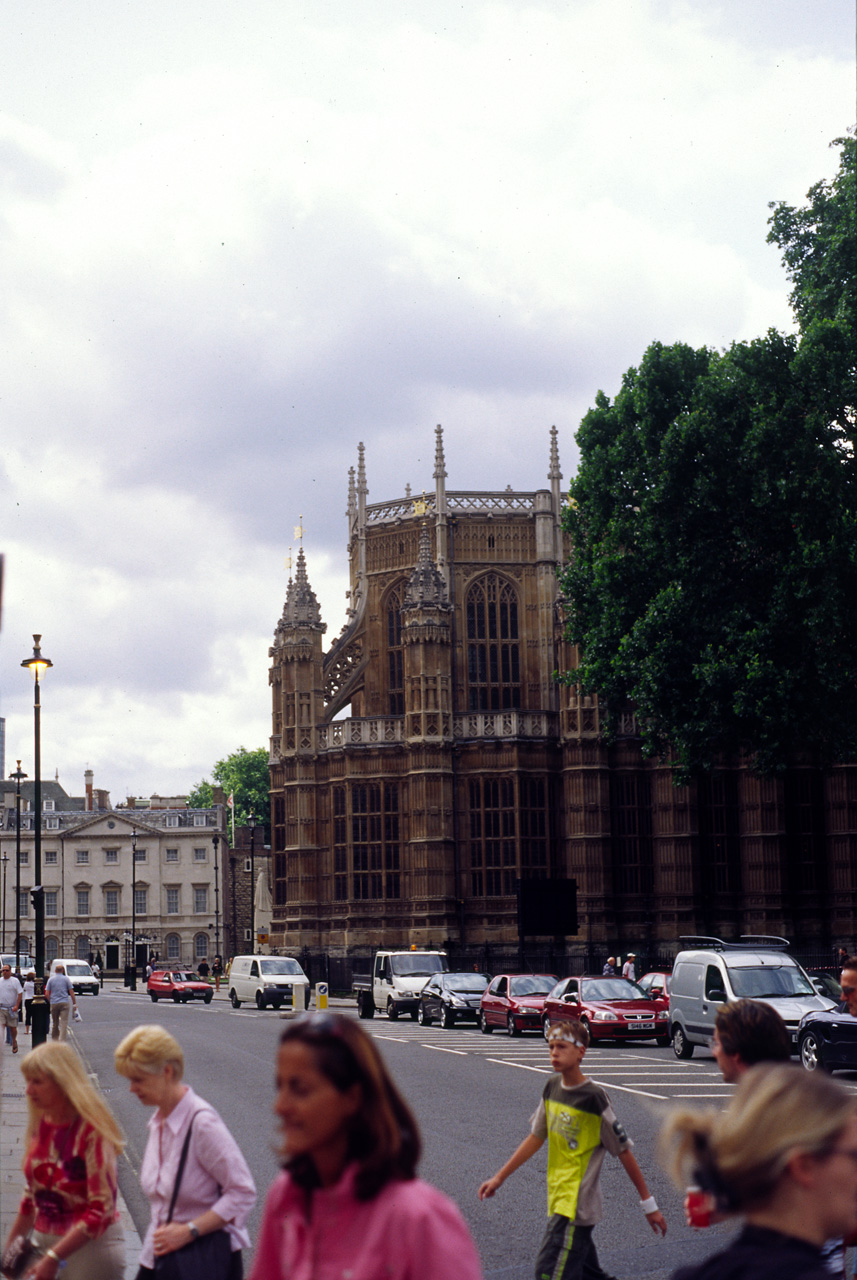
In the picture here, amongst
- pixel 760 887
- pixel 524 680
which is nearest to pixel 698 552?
pixel 760 887

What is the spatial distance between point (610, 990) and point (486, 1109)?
13.1 m

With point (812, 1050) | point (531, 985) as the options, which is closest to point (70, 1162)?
point (812, 1050)

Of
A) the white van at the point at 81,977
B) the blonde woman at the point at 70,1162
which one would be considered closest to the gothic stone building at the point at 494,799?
the white van at the point at 81,977

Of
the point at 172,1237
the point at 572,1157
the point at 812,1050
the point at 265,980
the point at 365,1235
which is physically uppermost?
the point at 365,1235

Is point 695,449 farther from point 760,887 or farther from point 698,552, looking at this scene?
point 760,887

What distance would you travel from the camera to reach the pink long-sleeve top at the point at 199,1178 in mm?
4980

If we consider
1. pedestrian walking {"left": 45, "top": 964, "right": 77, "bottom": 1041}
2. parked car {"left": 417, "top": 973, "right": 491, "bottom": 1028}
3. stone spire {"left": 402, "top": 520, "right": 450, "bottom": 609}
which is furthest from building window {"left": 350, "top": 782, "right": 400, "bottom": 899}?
pedestrian walking {"left": 45, "top": 964, "right": 77, "bottom": 1041}

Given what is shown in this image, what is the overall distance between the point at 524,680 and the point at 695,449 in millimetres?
24874

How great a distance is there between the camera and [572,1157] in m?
6.66

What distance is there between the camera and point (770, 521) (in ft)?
98.9

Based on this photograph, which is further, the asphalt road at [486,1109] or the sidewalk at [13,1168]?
the asphalt road at [486,1109]

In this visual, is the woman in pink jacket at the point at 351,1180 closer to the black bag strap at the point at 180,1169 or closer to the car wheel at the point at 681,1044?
the black bag strap at the point at 180,1169

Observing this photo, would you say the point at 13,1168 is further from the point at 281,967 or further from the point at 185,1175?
the point at 281,967

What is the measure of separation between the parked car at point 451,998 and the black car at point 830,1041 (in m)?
→ 16.6
